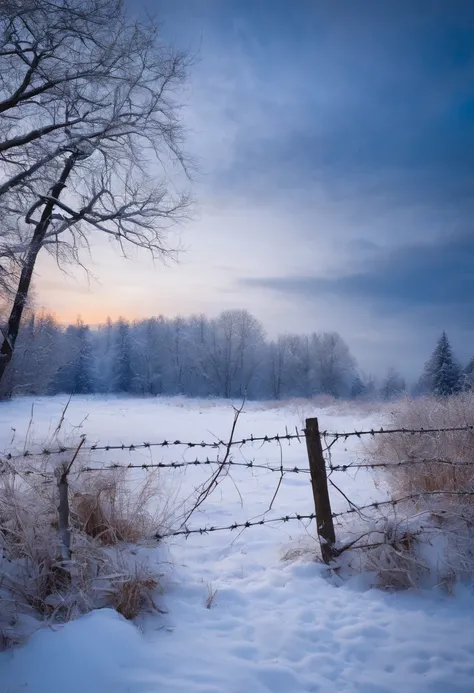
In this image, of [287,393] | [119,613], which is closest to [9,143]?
[119,613]

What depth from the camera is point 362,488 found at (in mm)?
6367

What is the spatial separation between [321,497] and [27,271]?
9.08m

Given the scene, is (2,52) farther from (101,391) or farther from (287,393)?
(287,393)

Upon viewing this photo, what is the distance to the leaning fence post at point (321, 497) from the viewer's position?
3.50 m

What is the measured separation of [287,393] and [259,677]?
172 feet

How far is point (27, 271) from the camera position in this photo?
978 cm

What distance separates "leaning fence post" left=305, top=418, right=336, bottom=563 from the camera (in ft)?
11.5

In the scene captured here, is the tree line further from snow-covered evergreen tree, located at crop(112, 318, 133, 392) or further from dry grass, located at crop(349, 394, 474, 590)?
dry grass, located at crop(349, 394, 474, 590)

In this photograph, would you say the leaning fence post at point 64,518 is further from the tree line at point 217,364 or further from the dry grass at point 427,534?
the tree line at point 217,364

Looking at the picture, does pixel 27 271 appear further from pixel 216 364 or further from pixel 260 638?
pixel 216 364

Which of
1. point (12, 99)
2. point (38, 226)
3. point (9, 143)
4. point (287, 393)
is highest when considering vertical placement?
point (12, 99)

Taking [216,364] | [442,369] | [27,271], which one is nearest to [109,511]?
[27,271]

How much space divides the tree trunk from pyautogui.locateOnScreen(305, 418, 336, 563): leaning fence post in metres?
8.39

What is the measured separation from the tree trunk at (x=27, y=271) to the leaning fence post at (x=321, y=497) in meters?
8.39
